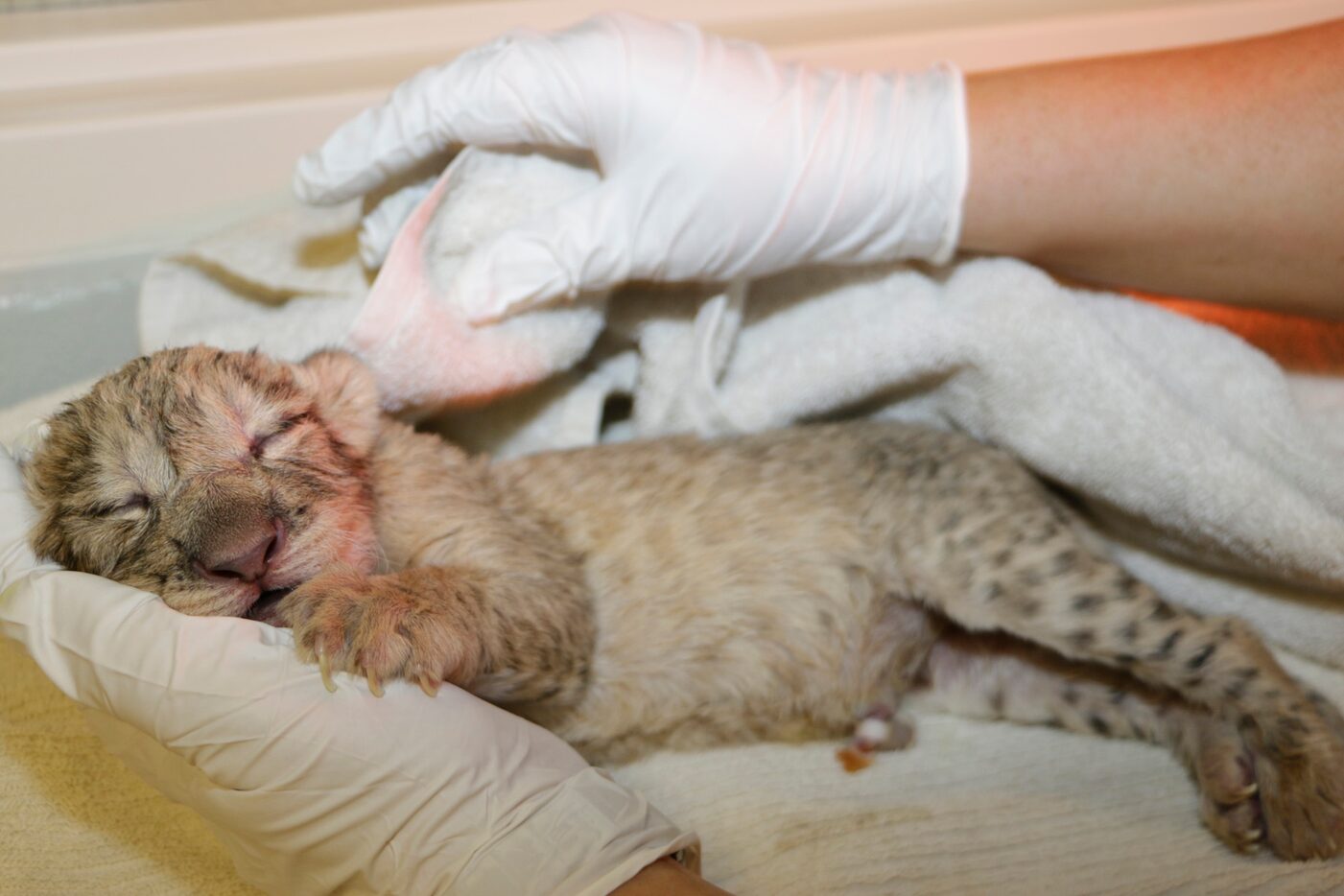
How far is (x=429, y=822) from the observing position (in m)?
1.82

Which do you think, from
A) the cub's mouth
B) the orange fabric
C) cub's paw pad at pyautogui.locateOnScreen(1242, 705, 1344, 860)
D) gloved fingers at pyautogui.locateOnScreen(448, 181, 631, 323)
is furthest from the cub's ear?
cub's paw pad at pyautogui.locateOnScreen(1242, 705, 1344, 860)

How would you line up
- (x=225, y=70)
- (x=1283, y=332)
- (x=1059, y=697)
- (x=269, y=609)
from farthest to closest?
(x=225, y=70)
(x=1283, y=332)
(x=1059, y=697)
(x=269, y=609)

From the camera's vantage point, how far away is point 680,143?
2252 mm

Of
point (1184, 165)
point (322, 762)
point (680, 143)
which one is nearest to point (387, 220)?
point (680, 143)

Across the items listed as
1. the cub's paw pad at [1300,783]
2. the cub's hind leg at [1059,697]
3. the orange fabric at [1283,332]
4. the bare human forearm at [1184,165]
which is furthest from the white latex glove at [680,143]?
the cub's paw pad at [1300,783]

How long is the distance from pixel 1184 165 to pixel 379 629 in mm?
1811

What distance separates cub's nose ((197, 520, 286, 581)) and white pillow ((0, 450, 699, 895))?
83mm

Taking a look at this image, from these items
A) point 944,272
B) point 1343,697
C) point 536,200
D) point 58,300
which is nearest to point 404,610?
point 536,200

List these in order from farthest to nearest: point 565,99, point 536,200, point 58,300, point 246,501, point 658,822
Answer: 1. point 58,300
2. point 536,200
3. point 565,99
4. point 658,822
5. point 246,501

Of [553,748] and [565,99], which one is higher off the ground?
[565,99]

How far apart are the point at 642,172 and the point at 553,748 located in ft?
3.90

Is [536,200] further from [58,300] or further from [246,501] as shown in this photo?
[58,300]

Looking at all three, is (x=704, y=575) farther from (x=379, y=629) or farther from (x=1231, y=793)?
(x=1231, y=793)

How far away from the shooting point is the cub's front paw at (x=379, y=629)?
68.9 inches
